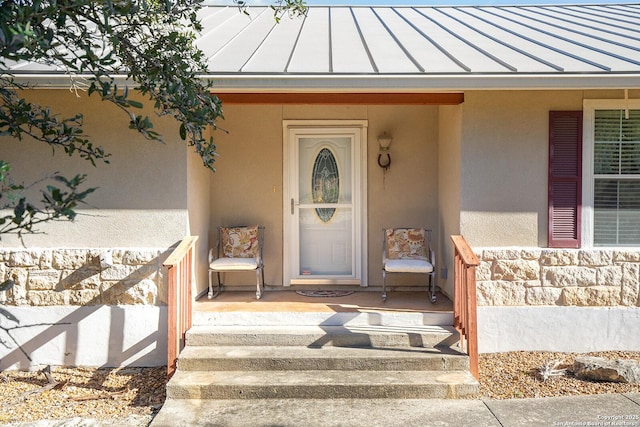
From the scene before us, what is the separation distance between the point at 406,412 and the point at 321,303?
203cm

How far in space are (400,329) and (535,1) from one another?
846 centimetres

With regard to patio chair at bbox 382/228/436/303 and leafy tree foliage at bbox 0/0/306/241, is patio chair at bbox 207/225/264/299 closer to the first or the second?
patio chair at bbox 382/228/436/303

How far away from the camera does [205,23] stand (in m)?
8.24

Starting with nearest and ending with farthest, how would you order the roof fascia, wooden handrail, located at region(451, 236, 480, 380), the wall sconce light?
wooden handrail, located at region(451, 236, 480, 380) → the roof fascia → the wall sconce light

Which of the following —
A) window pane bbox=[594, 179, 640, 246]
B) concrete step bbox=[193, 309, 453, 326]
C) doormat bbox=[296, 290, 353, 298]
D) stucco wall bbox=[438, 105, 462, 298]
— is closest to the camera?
concrete step bbox=[193, 309, 453, 326]

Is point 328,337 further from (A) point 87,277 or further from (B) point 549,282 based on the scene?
(A) point 87,277

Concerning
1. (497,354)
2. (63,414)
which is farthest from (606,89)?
(63,414)

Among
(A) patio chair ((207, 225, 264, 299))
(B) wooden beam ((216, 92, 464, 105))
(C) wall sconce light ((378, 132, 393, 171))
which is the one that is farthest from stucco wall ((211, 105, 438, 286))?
(B) wooden beam ((216, 92, 464, 105))

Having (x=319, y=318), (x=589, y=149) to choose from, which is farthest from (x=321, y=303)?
(x=589, y=149)

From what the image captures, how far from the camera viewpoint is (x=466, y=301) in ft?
17.3

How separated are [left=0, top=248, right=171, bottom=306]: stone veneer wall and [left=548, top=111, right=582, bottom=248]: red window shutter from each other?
4.06 metres

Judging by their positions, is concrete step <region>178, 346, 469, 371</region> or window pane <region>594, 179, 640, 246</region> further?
window pane <region>594, 179, 640, 246</region>

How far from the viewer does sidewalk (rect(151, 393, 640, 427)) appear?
171 inches

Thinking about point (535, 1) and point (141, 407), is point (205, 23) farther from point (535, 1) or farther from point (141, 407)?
point (535, 1)
